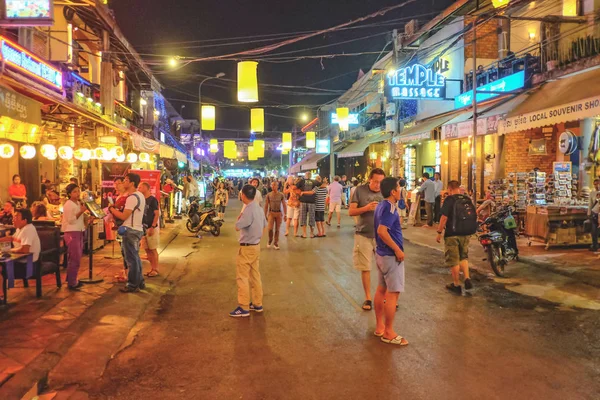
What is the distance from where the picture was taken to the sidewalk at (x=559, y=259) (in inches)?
359

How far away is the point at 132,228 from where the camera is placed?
7672mm

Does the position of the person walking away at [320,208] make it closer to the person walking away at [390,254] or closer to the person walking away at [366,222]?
the person walking away at [366,222]

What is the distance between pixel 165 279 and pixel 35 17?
16.6 feet

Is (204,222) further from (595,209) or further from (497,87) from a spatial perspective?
(595,209)

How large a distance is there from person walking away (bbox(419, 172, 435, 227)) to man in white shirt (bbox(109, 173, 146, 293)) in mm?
11702

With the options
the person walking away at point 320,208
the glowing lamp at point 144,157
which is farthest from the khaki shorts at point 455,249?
Result: the glowing lamp at point 144,157

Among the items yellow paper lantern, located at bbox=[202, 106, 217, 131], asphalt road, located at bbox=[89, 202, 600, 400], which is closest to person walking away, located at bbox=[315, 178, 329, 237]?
asphalt road, located at bbox=[89, 202, 600, 400]

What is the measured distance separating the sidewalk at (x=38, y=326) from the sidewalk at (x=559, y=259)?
734 cm

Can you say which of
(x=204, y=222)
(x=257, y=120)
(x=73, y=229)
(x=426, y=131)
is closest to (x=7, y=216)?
(x=73, y=229)

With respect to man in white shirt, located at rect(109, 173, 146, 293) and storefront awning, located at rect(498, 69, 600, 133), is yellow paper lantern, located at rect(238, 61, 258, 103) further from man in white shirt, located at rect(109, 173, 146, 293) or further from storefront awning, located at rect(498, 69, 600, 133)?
man in white shirt, located at rect(109, 173, 146, 293)

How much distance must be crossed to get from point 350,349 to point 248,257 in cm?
203

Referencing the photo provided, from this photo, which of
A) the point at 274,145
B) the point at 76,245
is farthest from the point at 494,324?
the point at 274,145

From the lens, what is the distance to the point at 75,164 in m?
17.5

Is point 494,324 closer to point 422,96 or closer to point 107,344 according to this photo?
point 107,344
